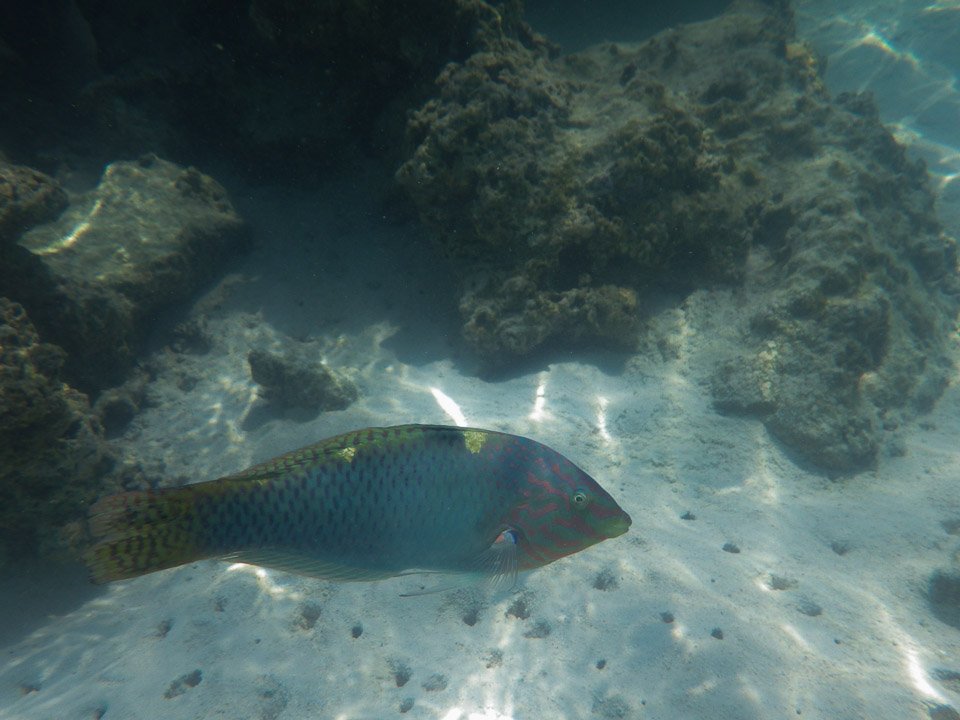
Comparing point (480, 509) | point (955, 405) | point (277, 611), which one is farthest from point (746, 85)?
point (277, 611)

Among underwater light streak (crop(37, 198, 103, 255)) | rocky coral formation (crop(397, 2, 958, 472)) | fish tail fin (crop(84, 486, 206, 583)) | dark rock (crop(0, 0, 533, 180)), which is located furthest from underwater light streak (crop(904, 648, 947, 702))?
underwater light streak (crop(37, 198, 103, 255))

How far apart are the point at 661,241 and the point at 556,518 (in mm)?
4972

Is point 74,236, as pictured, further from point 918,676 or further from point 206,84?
point 918,676

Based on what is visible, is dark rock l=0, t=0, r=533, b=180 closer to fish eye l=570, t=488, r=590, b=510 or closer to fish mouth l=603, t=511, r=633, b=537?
fish eye l=570, t=488, r=590, b=510

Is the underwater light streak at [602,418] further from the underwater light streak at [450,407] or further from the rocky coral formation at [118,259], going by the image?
the rocky coral formation at [118,259]

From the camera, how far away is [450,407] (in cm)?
542

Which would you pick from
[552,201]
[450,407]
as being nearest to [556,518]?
[450,407]

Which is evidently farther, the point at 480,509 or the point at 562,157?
the point at 562,157

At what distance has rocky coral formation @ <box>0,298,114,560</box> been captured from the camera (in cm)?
382

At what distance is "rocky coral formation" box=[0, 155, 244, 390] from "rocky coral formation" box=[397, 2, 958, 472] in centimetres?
341

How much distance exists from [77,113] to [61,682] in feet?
26.6

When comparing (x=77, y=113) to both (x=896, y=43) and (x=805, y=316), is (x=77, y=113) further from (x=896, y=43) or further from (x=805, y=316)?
(x=896, y=43)

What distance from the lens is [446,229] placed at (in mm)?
6219

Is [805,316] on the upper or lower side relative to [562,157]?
lower
